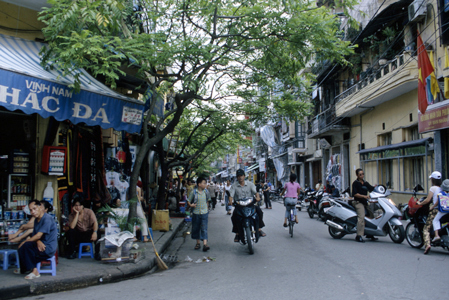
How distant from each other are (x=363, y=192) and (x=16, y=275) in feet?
25.6

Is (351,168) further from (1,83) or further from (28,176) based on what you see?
(1,83)

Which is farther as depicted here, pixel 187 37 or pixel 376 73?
pixel 376 73

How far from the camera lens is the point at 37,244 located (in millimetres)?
6262

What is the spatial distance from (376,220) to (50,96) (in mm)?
7999

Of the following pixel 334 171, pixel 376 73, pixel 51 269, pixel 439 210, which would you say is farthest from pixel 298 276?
pixel 334 171

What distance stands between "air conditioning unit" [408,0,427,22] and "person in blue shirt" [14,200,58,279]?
1535cm

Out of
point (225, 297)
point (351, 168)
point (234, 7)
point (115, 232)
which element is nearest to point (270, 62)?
point (234, 7)

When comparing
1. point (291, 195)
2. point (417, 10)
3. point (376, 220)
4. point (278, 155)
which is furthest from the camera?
point (278, 155)

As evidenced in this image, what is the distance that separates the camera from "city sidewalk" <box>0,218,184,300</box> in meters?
5.64

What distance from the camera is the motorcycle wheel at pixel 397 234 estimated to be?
9.13m

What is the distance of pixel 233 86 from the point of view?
13656mm

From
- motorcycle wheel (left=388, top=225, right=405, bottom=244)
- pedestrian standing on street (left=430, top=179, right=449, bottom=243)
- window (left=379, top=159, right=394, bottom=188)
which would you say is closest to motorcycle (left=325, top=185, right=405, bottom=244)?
motorcycle wheel (left=388, top=225, right=405, bottom=244)

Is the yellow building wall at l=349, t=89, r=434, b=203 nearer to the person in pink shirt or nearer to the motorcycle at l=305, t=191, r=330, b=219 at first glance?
the motorcycle at l=305, t=191, r=330, b=219

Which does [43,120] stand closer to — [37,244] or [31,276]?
[37,244]
